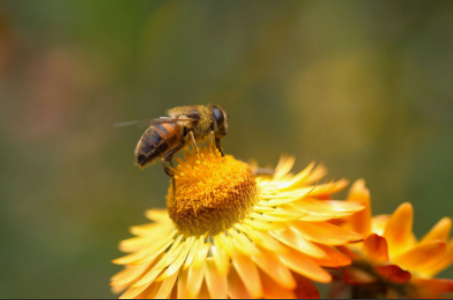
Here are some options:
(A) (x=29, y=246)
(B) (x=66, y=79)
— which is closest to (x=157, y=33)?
(B) (x=66, y=79)

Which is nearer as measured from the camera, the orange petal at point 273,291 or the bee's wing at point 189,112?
the orange petal at point 273,291

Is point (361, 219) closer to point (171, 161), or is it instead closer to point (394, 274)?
point (394, 274)

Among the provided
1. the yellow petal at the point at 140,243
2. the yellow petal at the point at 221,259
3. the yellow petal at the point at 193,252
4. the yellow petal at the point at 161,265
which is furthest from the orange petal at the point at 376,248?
the yellow petal at the point at 140,243

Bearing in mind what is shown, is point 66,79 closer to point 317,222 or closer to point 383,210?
point 383,210

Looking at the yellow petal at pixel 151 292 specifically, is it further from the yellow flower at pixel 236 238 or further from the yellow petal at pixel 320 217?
the yellow petal at pixel 320 217

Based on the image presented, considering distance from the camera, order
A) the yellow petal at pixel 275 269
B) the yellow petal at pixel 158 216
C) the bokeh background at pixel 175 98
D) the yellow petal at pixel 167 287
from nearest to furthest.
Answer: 1. the yellow petal at pixel 275 269
2. the yellow petal at pixel 167 287
3. the yellow petal at pixel 158 216
4. the bokeh background at pixel 175 98

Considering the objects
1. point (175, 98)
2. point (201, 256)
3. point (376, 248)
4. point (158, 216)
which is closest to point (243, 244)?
point (201, 256)
